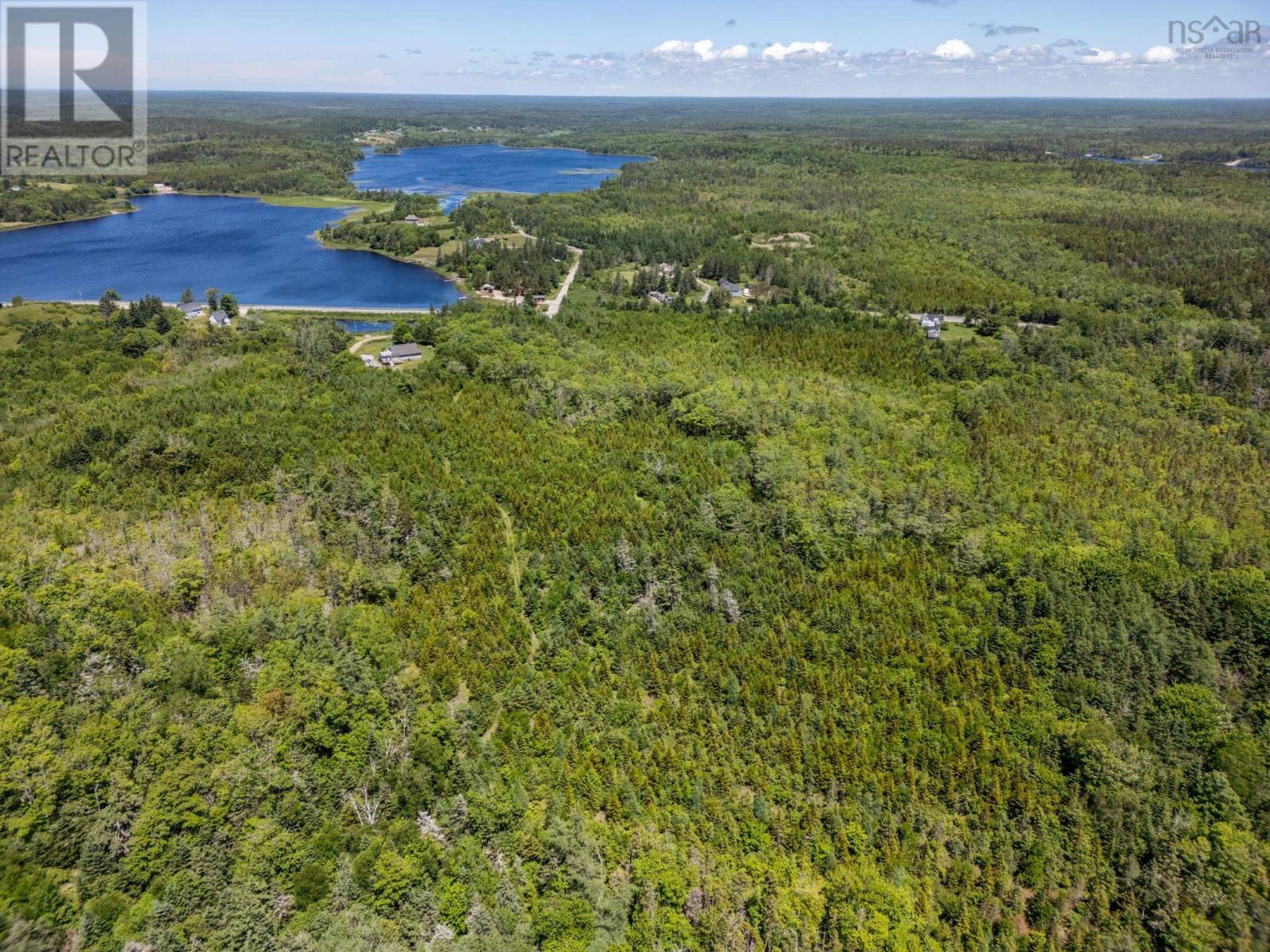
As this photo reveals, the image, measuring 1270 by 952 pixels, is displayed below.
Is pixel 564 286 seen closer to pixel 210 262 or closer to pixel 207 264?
pixel 207 264

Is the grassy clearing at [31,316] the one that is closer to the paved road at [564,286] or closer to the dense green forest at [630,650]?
the dense green forest at [630,650]

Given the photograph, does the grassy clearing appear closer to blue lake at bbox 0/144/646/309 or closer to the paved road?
blue lake at bbox 0/144/646/309

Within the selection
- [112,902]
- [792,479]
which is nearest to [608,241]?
[792,479]

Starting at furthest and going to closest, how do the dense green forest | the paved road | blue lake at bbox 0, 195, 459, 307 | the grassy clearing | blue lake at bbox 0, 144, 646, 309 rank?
blue lake at bbox 0, 144, 646, 309, blue lake at bbox 0, 195, 459, 307, the paved road, the grassy clearing, the dense green forest

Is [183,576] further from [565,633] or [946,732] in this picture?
[946,732]

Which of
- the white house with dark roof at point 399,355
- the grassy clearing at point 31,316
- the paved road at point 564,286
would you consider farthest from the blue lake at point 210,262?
the white house with dark roof at point 399,355

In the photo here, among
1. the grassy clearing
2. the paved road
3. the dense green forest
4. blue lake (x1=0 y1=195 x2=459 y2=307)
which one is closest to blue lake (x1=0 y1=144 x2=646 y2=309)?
blue lake (x1=0 y1=195 x2=459 y2=307)

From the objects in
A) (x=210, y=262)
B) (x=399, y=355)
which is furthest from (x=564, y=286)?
(x=210, y=262)
